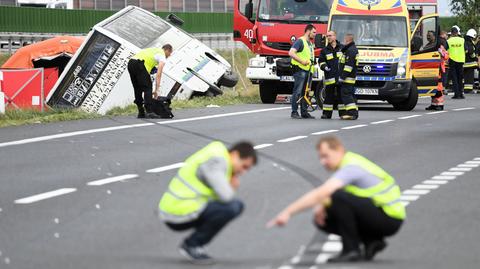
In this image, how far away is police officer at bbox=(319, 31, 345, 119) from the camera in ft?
80.8

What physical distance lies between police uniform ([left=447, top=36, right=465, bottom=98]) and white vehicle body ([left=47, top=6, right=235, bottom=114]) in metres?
8.83

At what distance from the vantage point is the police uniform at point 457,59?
120 feet

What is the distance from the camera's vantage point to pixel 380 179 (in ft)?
29.0

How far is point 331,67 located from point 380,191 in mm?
16055

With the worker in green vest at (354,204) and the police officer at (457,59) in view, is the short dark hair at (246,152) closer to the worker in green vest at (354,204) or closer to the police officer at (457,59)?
the worker in green vest at (354,204)

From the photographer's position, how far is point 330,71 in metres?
24.9

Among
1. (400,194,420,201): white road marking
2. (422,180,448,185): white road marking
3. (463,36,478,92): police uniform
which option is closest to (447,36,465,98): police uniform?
(463,36,478,92): police uniform

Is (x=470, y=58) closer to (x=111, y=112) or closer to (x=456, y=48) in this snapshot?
(x=456, y=48)

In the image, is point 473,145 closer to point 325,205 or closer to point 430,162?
point 430,162

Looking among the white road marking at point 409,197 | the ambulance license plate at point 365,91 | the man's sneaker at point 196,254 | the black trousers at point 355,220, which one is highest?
the black trousers at point 355,220

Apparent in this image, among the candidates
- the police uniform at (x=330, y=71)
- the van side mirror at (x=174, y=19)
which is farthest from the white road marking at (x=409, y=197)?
the van side mirror at (x=174, y=19)

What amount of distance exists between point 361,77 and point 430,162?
40.4 feet

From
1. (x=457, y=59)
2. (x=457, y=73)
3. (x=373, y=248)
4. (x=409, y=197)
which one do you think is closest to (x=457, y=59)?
(x=457, y=59)

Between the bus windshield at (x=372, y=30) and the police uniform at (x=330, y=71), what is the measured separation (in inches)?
159
